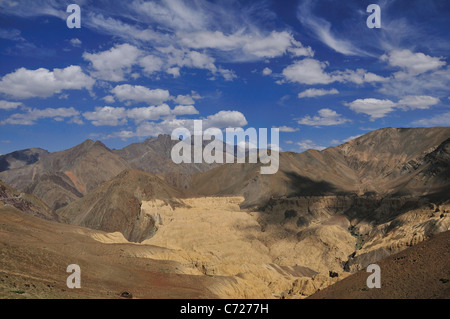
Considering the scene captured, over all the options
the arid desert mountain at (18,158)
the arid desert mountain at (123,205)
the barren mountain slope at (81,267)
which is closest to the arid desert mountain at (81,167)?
the arid desert mountain at (18,158)

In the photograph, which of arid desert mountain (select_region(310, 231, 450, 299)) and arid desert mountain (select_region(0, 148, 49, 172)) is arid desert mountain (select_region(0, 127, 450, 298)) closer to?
arid desert mountain (select_region(310, 231, 450, 299))

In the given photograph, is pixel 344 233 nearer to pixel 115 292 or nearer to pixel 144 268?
pixel 144 268

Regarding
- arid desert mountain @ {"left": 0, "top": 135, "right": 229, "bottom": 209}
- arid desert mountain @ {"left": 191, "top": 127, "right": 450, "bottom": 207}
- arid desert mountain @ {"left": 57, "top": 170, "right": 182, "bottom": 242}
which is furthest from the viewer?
arid desert mountain @ {"left": 0, "top": 135, "right": 229, "bottom": 209}

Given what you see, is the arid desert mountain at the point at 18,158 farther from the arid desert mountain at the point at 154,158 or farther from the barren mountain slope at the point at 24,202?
the barren mountain slope at the point at 24,202

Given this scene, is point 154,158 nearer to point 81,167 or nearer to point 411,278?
point 81,167

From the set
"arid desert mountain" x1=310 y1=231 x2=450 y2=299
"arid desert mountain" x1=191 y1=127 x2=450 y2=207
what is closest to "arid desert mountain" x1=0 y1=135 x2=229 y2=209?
"arid desert mountain" x1=191 y1=127 x2=450 y2=207
